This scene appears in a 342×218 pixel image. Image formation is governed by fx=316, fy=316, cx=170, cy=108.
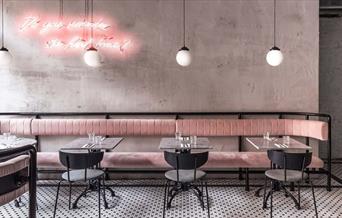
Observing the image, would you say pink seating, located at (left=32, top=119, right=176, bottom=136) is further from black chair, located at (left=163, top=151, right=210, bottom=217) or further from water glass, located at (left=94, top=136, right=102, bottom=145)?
black chair, located at (left=163, top=151, right=210, bottom=217)

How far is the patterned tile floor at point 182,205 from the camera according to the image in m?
3.73

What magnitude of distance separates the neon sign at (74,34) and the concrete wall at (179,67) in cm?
14

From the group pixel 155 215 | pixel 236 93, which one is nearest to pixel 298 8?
pixel 236 93

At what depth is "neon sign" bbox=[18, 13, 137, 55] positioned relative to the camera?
5277 mm

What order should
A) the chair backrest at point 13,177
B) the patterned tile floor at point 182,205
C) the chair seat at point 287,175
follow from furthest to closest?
1. the patterned tile floor at point 182,205
2. the chair seat at point 287,175
3. the chair backrest at point 13,177

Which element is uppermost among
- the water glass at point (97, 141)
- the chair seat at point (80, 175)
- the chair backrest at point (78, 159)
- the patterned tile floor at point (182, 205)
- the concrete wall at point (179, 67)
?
the concrete wall at point (179, 67)

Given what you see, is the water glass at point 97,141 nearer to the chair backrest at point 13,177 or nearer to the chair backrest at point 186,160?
the chair backrest at point 186,160

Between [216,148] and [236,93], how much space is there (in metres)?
0.98

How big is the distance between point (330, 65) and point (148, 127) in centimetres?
396

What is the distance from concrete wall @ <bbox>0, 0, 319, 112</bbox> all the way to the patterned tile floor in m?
1.43

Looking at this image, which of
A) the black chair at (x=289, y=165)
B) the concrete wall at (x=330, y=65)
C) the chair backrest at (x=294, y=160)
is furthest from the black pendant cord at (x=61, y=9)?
the concrete wall at (x=330, y=65)

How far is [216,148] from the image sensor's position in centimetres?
534

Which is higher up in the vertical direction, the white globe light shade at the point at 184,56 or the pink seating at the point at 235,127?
the white globe light shade at the point at 184,56

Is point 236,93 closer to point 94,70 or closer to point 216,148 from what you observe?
point 216,148
